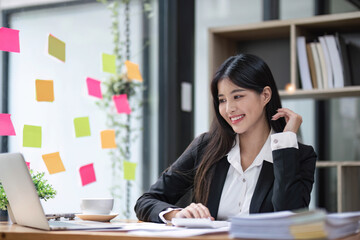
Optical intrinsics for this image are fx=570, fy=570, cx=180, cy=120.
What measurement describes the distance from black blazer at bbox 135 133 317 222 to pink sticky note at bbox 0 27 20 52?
2.66ft

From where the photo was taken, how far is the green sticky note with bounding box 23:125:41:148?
7.84ft

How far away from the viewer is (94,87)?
297 centimetres

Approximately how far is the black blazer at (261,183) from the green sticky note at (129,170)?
2.95 feet

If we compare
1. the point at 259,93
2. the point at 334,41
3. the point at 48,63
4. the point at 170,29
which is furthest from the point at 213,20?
the point at 259,93

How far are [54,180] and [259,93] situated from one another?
1.04 meters

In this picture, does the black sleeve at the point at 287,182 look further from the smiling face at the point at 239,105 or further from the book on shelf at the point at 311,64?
the book on shelf at the point at 311,64

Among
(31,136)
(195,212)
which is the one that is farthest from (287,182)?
(31,136)

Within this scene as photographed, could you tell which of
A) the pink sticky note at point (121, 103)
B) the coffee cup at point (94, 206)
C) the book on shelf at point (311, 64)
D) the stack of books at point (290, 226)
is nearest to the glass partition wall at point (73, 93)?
the pink sticky note at point (121, 103)

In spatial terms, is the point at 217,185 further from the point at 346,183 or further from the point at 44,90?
the point at 346,183

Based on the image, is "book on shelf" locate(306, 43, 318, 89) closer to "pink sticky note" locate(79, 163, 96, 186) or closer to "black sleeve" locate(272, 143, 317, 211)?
"black sleeve" locate(272, 143, 317, 211)

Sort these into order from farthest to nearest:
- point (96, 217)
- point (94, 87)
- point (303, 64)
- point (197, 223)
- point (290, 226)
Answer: point (303, 64)
point (94, 87)
point (96, 217)
point (197, 223)
point (290, 226)

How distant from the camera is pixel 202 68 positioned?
3.77m

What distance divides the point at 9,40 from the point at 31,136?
0.41 meters

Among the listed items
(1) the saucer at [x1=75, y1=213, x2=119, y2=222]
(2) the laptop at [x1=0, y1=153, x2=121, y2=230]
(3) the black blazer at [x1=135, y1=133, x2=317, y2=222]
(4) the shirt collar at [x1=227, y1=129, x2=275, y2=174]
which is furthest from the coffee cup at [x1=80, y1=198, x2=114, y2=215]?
(4) the shirt collar at [x1=227, y1=129, x2=275, y2=174]
